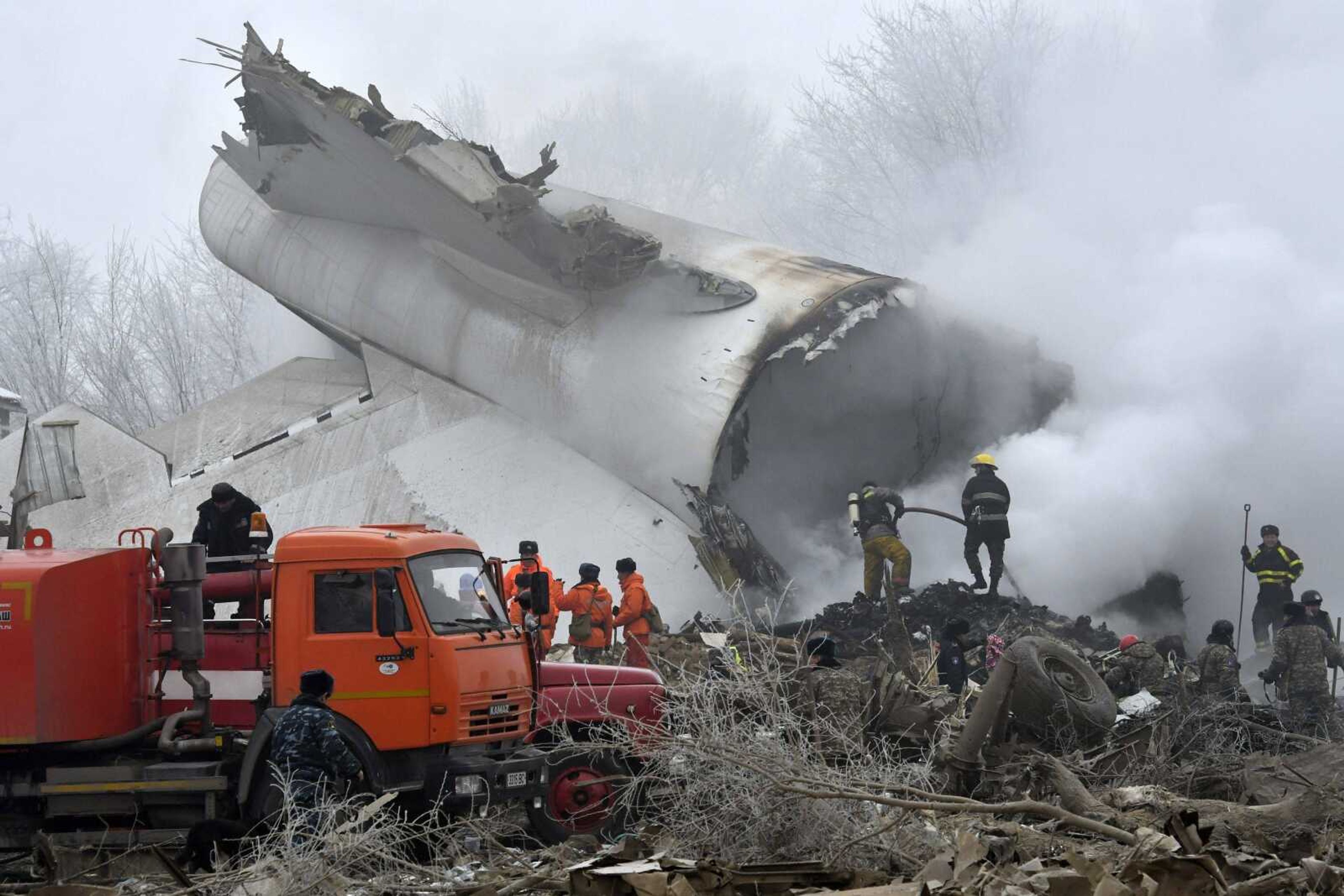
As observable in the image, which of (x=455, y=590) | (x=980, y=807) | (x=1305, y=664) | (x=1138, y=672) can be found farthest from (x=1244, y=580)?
(x=980, y=807)

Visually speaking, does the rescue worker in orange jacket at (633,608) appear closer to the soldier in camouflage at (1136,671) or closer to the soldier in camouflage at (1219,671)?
the soldier in camouflage at (1136,671)

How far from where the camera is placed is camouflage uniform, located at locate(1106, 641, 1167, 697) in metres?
11.1

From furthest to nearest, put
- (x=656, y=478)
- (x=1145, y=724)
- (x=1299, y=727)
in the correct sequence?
(x=656, y=478)
(x=1299, y=727)
(x=1145, y=724)

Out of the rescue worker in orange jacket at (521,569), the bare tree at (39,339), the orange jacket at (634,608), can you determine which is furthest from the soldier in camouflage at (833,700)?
the bare tree at (39,339)

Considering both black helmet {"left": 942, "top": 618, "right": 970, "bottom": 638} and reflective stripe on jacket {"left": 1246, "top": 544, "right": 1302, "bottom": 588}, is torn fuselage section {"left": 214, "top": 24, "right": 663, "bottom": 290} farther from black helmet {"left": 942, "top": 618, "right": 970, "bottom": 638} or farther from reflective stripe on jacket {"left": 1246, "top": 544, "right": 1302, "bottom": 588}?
reflective stripe on jacket {"left": 1246, "top": 544, "right": 1302, "bottom": 588}

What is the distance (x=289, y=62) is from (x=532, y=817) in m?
11.6

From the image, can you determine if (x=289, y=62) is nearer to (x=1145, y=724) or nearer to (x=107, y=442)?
(x=107, y=442)

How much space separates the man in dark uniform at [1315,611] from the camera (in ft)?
38.3

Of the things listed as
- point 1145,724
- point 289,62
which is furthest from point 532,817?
point 289,62

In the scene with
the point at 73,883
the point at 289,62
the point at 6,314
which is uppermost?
the point at 6,314

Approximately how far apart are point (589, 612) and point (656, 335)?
13.0 ft

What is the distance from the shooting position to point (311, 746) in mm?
6945

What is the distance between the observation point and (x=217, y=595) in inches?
332

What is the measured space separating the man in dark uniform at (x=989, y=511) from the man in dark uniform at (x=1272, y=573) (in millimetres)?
2231
